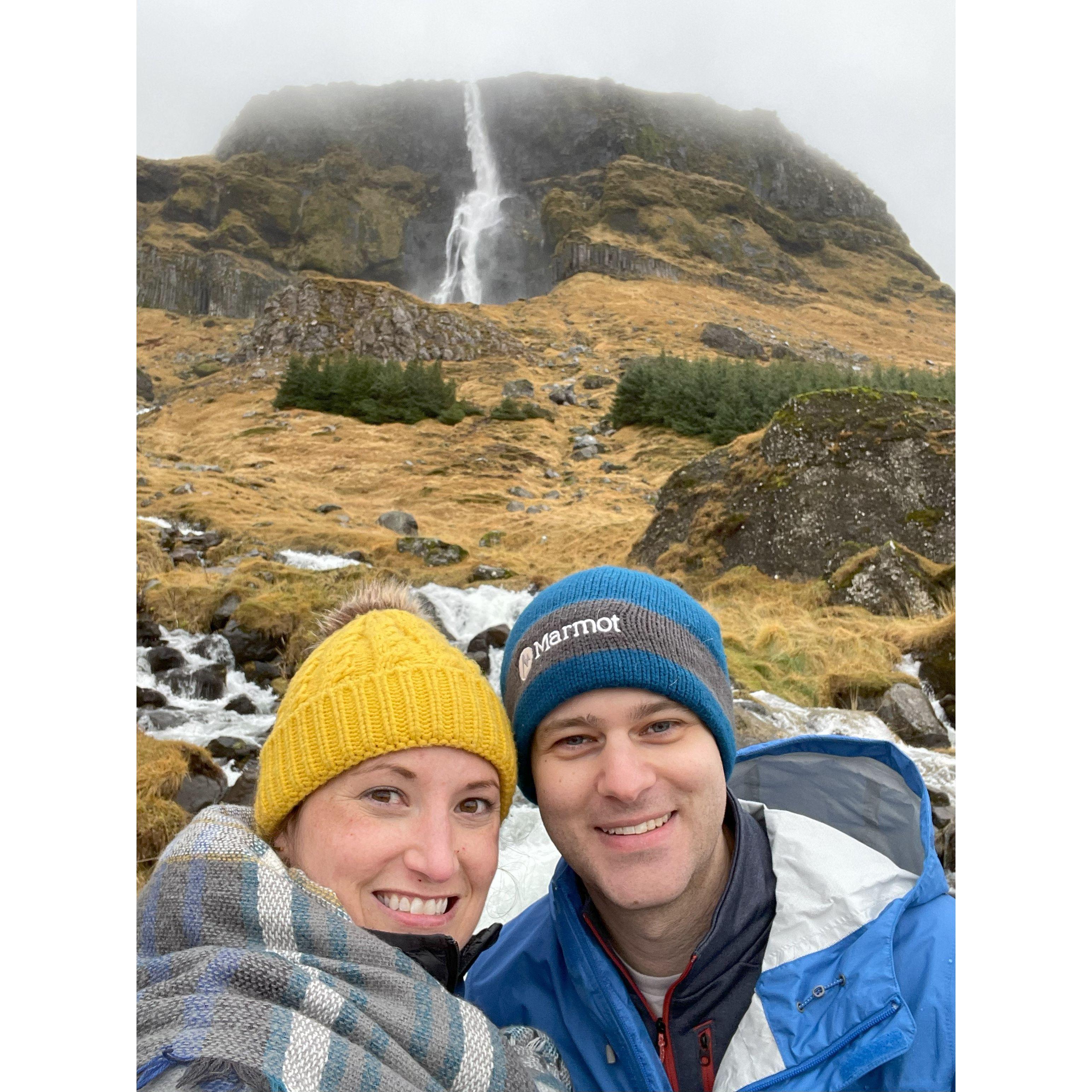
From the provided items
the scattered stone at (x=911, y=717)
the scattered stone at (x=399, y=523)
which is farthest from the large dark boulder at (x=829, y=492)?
the scattered stone at (x=399, y=523)

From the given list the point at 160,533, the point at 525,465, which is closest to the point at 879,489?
the point at 160,533

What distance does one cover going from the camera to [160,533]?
12047mm

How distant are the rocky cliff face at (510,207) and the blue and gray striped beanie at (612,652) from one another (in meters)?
66.2

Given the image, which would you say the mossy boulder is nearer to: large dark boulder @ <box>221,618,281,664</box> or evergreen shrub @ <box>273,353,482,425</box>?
large dark boulder @ <box>221,618,281,664</box>

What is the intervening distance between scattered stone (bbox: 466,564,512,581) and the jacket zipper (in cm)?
954

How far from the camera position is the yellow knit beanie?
1.52m

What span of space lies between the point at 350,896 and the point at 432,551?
10.8 metres

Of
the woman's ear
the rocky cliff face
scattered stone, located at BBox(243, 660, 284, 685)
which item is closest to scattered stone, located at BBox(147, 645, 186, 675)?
scattered stone, located at BBox(243, 660, 284, 685)

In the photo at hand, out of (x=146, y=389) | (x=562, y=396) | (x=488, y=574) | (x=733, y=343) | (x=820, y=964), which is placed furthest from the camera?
(x=733, y=343)

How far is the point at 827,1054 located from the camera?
56.6 inches

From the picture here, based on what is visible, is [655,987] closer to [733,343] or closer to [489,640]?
[489,640]

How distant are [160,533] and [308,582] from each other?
12.6 feet

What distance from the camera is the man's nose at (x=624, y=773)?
159 centimetres

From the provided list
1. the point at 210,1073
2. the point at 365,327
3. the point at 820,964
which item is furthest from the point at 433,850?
the point at 365,327
